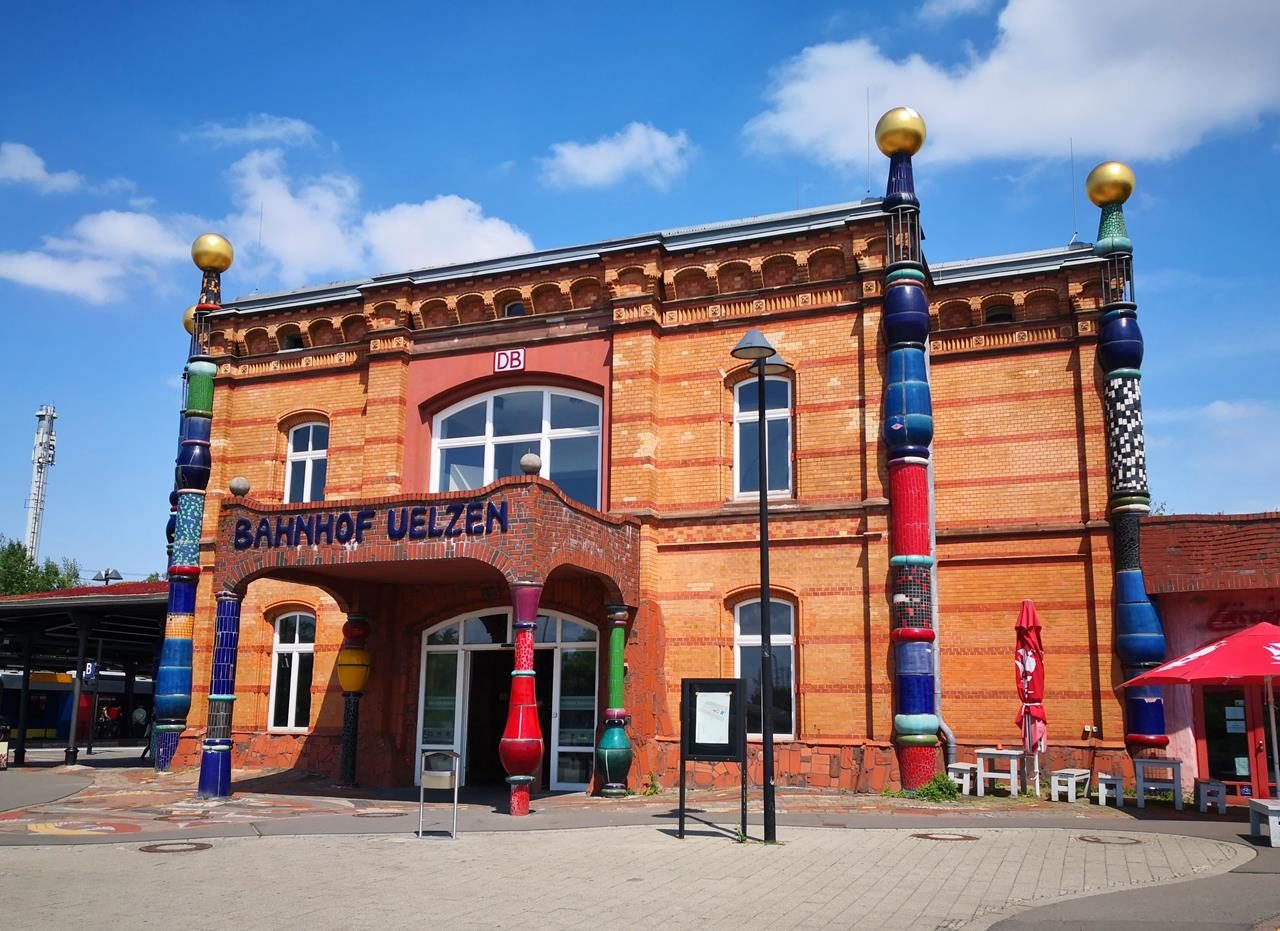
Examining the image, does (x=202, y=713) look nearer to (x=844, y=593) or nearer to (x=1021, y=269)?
(x=844, y=593)

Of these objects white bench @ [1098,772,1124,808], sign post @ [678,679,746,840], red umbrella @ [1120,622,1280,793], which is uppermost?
red umbrella @ [1120,622,1280,793]

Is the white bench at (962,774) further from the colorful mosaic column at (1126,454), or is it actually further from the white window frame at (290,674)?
the white window frame at (290,674)

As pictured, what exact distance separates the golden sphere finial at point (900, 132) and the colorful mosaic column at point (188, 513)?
13428 mm

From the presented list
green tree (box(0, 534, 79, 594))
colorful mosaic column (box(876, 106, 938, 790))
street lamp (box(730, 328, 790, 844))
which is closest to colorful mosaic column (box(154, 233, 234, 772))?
street lamp (box(730, 328, 790, 844))

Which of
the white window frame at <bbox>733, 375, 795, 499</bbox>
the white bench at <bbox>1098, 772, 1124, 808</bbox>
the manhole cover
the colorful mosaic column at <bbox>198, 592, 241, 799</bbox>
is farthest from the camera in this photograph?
the white window frame at <bbox>733, 375, 795, 499</bbox>

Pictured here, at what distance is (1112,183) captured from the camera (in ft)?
62.6

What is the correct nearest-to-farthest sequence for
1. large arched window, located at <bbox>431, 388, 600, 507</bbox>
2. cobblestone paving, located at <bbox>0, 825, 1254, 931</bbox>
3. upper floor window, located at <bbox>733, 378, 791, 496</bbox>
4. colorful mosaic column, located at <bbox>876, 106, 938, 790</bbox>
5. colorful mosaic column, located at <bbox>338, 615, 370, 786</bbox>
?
cobblestone paving, located at <bbox>0, 825, 1254, 931</bbox> < colorful mosaic column, located at <bbox>876, 106, 938, 790</bbox> < upper floor window, located at <bbox>733, 378, 791, 496</bbox> < colorful mosaic column, located at <bbox>338, 615, 370, 786</bbox> < large arched window, located at <bbox>431, 388, 600, 507</bbox>

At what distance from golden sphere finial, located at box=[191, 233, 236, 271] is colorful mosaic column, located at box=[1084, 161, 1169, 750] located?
16.8 metres

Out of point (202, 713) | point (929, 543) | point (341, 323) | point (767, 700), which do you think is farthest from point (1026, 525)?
point (202, 713)

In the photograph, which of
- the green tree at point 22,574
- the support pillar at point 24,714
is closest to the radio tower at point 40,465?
the green tree at point 22,574

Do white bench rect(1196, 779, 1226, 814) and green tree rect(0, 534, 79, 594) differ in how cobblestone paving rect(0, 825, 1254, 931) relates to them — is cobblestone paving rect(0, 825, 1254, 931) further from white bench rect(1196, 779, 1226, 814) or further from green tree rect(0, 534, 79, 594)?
green tree rect(0, 534, 79, 594)

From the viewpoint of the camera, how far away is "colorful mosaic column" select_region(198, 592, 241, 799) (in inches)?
626

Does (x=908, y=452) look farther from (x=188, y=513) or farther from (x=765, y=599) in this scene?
(x=188, y=513)

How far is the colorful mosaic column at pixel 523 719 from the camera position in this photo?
1442 cm
